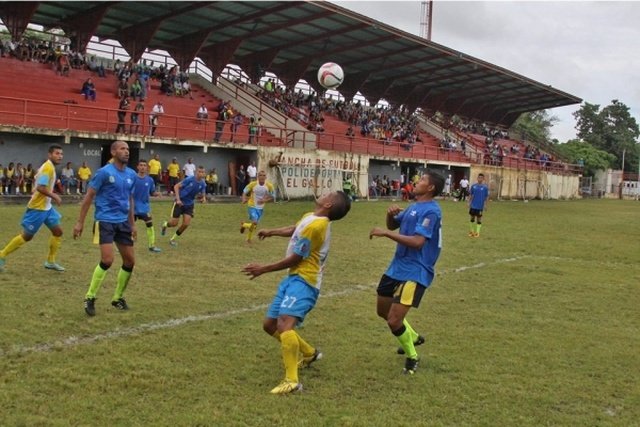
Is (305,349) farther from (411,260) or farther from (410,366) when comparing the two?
(411,260)

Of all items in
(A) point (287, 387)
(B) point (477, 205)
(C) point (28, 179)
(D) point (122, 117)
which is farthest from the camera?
(D) point (122, 117)

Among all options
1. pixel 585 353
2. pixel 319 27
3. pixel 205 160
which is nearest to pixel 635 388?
pixel 585 353

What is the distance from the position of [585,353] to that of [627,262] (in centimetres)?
861

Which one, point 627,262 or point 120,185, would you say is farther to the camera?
point 627,262

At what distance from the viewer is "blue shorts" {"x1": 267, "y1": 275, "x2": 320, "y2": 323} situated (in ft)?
17.1

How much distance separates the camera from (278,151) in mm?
31281

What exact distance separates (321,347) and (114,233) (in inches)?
108

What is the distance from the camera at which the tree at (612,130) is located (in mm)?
96688

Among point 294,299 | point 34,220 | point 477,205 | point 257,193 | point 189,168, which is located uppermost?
point 189,168

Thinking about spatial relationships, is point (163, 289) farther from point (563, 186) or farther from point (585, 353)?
point (563, 186)

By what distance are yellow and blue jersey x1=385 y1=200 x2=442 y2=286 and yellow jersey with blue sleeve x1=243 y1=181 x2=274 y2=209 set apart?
29.5 feet

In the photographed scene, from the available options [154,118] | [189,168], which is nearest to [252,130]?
[189,168]

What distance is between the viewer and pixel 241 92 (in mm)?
37031

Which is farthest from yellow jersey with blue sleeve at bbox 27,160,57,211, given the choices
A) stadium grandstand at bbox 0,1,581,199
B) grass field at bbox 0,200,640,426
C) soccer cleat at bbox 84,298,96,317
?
stadium grandstand at bbox 0,1,581,199
